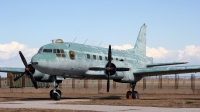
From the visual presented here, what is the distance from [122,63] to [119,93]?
1346 cm

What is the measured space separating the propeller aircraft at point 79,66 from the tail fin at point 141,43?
6.23 m

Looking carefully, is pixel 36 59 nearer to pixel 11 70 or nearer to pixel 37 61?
pixel 37 61

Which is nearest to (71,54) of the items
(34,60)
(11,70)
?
(34,60)

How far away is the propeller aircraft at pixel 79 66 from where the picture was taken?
32844 millimetres

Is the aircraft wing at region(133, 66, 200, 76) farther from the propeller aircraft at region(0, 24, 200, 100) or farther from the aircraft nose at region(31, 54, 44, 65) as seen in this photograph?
the aircraft nose at region(31, 54, 44, 65)

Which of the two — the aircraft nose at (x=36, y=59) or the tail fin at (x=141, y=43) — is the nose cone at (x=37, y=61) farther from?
the tail fin at (x=141, y=43)

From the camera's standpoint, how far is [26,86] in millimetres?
58750

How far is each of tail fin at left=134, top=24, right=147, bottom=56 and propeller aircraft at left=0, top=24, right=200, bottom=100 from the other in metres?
6.23

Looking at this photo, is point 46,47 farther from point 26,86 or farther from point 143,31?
point 26,86

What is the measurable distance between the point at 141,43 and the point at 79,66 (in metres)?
15.3

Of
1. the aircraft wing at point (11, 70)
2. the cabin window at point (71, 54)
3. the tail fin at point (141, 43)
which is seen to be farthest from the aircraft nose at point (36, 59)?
the tail fin at point (141, 43)

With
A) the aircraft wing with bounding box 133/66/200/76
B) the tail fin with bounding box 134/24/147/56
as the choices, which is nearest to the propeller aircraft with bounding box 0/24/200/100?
the aircraft wing with bounding box 133/66/200/76

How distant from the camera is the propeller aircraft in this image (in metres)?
32.8

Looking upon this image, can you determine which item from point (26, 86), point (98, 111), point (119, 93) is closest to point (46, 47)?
point (98, 111)
